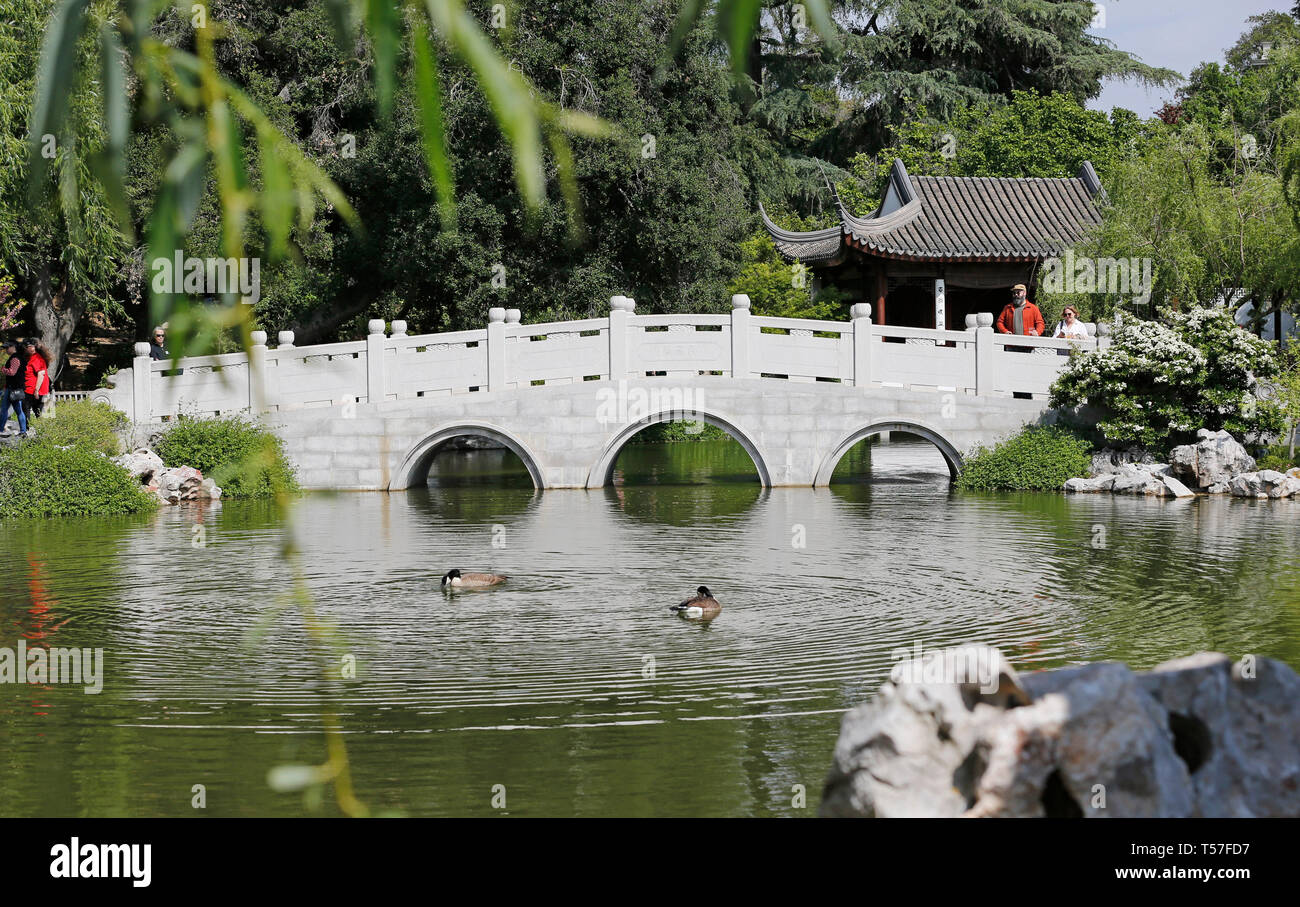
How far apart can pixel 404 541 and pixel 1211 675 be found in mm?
10644

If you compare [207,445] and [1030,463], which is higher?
[207,445]

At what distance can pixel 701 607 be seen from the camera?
9047 millimetres

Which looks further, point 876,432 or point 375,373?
point 876,432

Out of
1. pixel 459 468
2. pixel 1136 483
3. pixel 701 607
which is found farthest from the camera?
pixel 459 468

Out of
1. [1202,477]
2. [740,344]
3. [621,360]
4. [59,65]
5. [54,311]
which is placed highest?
[54,311]

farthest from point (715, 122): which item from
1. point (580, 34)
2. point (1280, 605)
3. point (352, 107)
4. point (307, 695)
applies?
point (307, 695)

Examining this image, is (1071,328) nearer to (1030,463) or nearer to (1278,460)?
(1030,463)

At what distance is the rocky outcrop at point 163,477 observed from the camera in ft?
58.1

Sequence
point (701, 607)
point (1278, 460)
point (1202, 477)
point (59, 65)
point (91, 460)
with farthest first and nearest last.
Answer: point (1278, 460) < point (1202, 477) < point (91, 460) < point (701, 607) < point (59, 65)

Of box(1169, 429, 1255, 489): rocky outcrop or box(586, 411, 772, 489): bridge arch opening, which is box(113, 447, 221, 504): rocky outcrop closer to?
box(586, 411, 772, 489): bridge arch opening

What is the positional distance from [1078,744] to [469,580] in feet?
23.9

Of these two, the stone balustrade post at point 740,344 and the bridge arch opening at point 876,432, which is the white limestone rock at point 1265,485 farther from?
the stone balustrade post at point 740,344

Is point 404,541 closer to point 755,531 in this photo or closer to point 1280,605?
point 755,531

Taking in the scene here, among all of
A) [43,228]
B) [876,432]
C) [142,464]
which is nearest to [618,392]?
[876,432]
